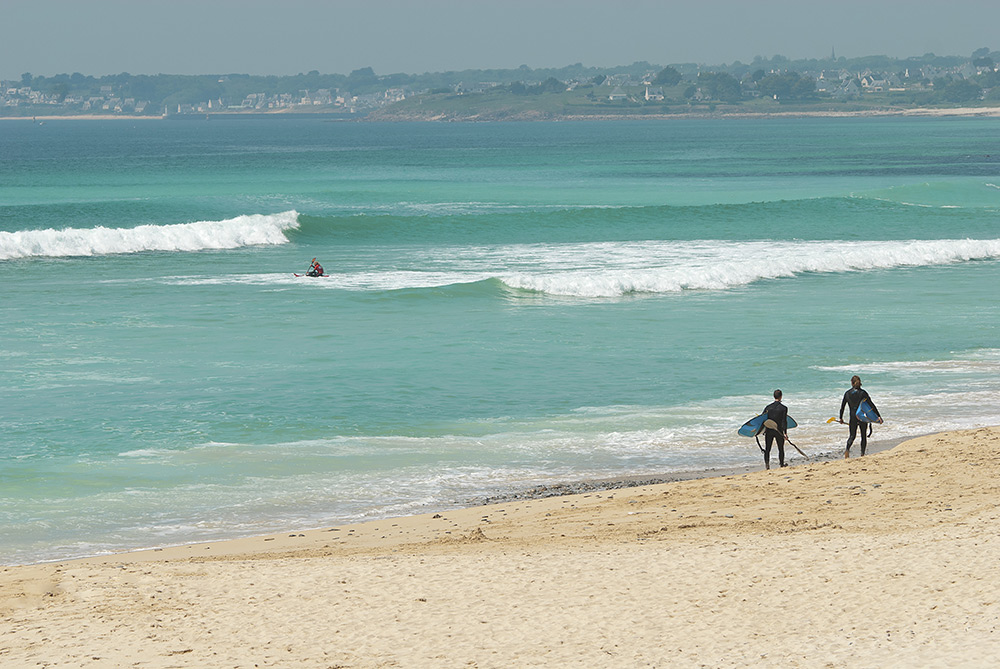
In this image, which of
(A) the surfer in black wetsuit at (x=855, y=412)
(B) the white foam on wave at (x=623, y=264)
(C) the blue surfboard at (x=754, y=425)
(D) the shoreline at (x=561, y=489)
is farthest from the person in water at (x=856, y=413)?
(B) the white foam on wave at (x=623, y=264)

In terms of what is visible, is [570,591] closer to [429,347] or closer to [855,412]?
[855,412]

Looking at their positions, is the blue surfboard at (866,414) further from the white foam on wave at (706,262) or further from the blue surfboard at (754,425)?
the white foam on wave at (706,262)

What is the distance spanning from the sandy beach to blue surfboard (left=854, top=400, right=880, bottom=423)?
79.7 inches

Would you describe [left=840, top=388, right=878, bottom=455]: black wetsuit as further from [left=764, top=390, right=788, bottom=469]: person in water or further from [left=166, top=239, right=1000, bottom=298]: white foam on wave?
[left=166, top=239, right=1000, bottom=298]: white foam on wave

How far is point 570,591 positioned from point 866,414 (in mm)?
6487

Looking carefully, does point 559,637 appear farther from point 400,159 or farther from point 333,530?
point 400,159

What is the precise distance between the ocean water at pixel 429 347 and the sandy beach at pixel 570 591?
178 cm

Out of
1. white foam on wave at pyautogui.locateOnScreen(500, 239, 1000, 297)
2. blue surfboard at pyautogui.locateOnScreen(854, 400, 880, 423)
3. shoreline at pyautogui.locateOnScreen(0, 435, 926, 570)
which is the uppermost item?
blue surfboard at pyautogui.locateOnScreen(854, 400, 880, 423)

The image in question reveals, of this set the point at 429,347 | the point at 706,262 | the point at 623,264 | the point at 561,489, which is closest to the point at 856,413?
the point at 561,489

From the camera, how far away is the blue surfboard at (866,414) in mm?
14203

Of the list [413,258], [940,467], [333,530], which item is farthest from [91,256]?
[940,467]

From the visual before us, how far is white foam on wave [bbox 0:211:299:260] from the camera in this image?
3728cm

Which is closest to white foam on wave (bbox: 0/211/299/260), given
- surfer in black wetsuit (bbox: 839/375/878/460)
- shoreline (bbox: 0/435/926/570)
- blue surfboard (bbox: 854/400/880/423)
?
shoreline (bbox: 0/435/926/570)

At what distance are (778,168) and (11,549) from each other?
75894 millimetres
